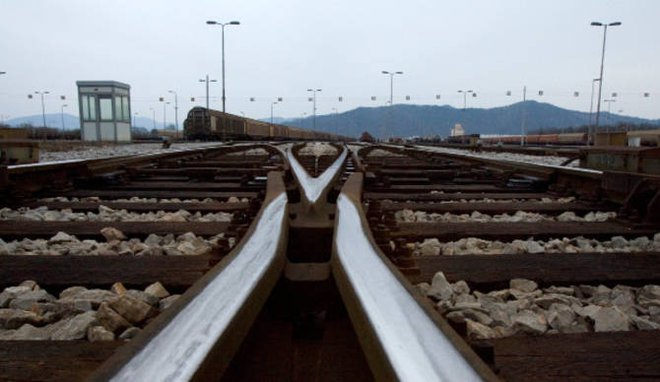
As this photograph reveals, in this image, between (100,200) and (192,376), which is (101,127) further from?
(192,376)

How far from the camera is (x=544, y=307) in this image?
2.10 meters

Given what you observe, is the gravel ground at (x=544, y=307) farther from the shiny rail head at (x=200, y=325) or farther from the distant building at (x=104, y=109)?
the distant building at (x=104, y=109)

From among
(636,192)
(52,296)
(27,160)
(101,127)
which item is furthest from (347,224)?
(101,127)

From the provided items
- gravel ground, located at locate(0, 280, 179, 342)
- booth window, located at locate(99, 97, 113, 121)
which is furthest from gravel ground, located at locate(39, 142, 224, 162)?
gravel ground, located at locate(0, 280, 179, 342)

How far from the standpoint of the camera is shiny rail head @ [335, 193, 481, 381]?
103 centimetres

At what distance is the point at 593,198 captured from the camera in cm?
467

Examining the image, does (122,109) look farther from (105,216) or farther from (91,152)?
(105,216)

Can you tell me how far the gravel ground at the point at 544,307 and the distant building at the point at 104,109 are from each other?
26.2 meters

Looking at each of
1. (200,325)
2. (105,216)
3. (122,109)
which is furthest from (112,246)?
(122,109)

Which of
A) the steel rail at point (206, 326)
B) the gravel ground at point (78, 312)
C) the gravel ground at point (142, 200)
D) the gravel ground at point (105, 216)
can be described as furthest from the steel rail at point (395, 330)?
the gravel ground at point (142, 200)

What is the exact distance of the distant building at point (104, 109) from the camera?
25.2 m

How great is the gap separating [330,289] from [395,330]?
629 mm

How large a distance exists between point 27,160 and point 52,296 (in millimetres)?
7851

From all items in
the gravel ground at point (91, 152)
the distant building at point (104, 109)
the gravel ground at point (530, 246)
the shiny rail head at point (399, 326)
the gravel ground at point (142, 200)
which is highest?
the distant building at point (104, 109)
